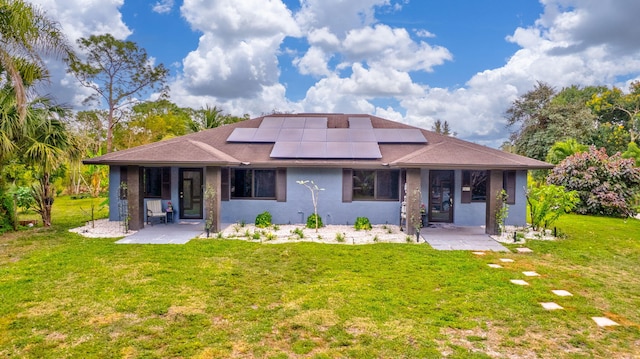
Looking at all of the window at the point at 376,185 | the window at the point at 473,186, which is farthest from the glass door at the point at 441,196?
the window at the point at 376,185

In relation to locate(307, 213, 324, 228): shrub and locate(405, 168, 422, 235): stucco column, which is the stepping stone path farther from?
locate(307, 213, 324, 228): shrub

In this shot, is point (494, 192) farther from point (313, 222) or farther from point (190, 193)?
point (190, 193)

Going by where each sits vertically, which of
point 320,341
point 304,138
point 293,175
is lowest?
point 320,341

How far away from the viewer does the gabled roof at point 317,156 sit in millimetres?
11047

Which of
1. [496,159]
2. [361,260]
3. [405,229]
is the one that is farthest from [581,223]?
[361,260]

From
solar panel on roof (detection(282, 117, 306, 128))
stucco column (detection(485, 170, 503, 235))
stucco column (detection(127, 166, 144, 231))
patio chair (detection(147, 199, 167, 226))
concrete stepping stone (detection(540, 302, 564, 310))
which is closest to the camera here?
concrete stepping stone (detection(540, 302, 564, 310))

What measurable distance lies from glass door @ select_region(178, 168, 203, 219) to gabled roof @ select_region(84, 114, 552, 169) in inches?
45.4

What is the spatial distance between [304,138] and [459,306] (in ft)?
32.6

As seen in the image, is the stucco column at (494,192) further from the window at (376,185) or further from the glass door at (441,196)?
the window at (376,185)

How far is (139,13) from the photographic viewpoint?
1939cm

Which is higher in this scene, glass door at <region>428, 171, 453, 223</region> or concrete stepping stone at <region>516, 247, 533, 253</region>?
glass door at <region>428, 171, 453, 223</region>

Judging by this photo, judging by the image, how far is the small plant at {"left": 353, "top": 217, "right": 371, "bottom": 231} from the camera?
1238 cm

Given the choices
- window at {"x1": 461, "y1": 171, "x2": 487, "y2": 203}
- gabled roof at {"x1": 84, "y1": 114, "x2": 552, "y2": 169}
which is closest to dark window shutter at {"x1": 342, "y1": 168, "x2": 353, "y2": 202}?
gabled roof at {"x1": 84, "y1": 114, "x2": 552, "y2": 169}

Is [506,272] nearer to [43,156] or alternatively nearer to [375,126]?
[375,126]
